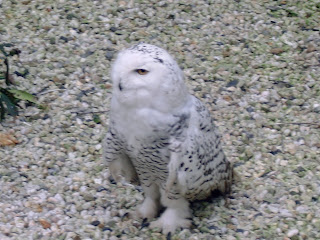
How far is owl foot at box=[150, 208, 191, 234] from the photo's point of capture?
339cm

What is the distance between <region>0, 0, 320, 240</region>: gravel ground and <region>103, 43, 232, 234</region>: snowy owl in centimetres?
26

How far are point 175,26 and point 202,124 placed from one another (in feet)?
6.61

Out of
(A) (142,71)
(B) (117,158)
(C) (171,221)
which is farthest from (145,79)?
(C) (171,221)

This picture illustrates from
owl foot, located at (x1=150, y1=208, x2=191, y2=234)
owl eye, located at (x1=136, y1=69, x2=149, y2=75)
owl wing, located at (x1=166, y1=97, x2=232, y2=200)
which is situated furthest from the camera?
owl foot, located at (x1=150, y1=208, x2=191, y2=234)

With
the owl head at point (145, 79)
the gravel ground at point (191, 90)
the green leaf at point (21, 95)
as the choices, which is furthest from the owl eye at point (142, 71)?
the green leaf at point (21, 95)

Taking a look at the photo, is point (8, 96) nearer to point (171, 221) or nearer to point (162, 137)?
point (171, 221)

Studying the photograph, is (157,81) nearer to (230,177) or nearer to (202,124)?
(202,124)

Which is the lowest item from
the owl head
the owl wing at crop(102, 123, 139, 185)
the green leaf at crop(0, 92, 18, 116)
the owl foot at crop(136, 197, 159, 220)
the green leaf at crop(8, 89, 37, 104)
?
the owl foot at crop(136, 197, 159, 220)

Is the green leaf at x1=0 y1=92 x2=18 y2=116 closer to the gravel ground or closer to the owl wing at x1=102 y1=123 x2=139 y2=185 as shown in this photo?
the gravel ground

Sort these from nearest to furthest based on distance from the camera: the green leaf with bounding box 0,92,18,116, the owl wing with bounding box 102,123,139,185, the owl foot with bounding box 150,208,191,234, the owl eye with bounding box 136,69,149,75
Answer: the owl eye with bounding box 136,69,149,75
the owl wing with bounding box 102,123,139,185
the owl foot with bounding box 150,208,191,234
the green leaf with bounding box 0,92,18,116

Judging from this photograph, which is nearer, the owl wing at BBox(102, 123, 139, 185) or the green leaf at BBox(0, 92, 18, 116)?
the owl wing at BBox(102, 123, 139, 185)

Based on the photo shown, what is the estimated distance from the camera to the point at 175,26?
4.93 meters

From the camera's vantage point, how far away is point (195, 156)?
119 inches

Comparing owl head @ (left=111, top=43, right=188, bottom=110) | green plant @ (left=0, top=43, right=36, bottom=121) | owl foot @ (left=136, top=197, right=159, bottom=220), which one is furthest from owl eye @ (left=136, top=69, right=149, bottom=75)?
green plant @ (left=0, top=43, right=36, bottom=121)
